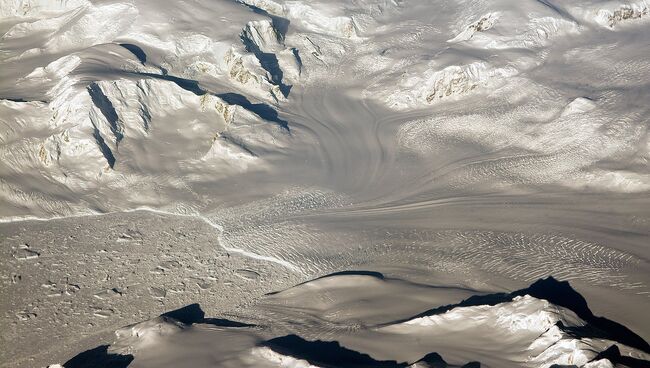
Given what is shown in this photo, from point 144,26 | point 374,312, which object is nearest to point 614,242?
point 374,312

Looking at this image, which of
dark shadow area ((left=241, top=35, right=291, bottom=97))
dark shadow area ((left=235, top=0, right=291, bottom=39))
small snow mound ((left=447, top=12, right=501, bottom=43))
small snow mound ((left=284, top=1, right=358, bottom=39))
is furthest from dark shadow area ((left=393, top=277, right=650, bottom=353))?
small snow mound ((left=284, top=1, right=358, bottom=39))

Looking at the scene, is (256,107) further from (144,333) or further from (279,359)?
(279,359)

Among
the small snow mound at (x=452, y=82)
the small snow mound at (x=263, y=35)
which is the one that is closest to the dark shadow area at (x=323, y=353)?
the small snow mound at (x=452, y=82)

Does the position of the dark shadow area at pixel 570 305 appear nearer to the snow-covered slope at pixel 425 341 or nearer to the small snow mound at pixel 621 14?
the snow-covered slope at pixel 425 341

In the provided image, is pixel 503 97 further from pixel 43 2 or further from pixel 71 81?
pixel 43 2

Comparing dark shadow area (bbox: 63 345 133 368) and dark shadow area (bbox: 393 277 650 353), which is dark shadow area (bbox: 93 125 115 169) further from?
dark shadow area (bbox: 393 277 650 353)

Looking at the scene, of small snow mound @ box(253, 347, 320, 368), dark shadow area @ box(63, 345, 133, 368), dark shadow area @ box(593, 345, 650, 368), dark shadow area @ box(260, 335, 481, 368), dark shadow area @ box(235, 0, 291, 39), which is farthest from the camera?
dark shadow area @ box(235, 0, 291, 39)
